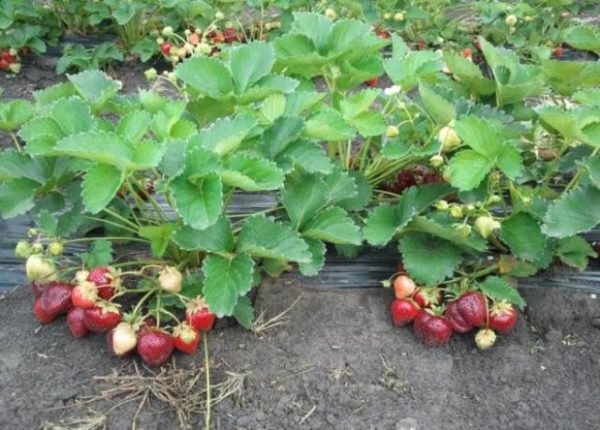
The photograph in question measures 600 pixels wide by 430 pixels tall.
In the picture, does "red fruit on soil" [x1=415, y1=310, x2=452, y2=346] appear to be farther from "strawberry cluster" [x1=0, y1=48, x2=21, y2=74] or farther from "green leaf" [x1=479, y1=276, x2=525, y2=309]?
"strawberry cluster" [x1=0, y1=48, x2=21, y2=74]

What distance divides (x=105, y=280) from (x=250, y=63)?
0.67 m

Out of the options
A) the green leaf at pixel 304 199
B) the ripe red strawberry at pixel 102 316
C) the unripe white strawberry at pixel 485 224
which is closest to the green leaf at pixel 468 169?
the unripe white strawberry at pixel 485 224

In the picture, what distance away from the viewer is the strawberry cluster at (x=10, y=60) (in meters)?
3.55

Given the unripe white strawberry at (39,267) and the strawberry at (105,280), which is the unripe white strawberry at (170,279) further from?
the unripe white strawberry at (39,267)

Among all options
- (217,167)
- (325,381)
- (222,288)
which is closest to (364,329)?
(325,381)

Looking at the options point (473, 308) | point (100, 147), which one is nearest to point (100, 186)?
point (100, 147)

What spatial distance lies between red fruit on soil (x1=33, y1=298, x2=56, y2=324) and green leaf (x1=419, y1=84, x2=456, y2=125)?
3.71 ft

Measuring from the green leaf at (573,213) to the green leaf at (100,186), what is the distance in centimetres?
101

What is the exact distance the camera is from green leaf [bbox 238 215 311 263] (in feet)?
5.24

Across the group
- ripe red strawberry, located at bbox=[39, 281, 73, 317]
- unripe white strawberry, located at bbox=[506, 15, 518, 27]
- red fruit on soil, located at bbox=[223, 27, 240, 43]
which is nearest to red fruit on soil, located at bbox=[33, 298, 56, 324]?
ripe red strawberry, located at bbox=[39, 281, 73, 317]

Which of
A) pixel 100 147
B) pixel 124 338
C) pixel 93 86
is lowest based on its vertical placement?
pixel 124 338

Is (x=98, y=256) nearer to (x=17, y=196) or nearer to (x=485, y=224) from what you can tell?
(x=17, y=196)

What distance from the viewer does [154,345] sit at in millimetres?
1680

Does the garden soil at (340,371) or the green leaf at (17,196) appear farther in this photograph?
the green leaf at (17,196)
